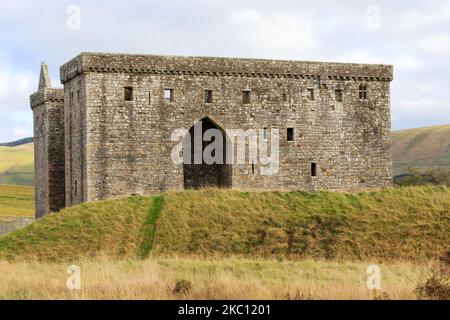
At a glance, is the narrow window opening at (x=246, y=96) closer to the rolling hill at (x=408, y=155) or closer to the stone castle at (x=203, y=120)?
the stone castle at (x=203, y=120)

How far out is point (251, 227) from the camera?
33469 mm

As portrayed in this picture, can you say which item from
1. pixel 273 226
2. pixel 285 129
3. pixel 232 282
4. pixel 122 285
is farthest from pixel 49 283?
pixel 285 129

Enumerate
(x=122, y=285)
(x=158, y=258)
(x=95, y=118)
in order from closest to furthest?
(x=122, y=285) < (x=158, y=258) < (x=95, y=118)

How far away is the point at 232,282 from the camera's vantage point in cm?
2125

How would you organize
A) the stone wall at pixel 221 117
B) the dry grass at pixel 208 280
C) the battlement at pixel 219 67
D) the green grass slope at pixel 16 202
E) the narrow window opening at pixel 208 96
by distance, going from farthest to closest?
the green grass slope at pixel 16 202
the narrow window opening at pixel 208 96
the battlement at pixel 219 67
the stone wall at pixel 221 117
the dry grass at pixel 208 280

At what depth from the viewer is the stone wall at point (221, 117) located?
43.5 m

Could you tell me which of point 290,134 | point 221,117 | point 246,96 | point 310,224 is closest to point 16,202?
point 221,117

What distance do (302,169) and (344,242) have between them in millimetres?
15027

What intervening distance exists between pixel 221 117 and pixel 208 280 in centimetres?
2400

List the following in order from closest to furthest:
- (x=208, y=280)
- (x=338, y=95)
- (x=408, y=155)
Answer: (x=208, y=280) → (x=338, y=95) → (x=408, y=155)

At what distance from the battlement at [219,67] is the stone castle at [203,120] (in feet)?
0.17

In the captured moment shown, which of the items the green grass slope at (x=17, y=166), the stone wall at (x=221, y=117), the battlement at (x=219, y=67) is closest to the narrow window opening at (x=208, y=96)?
the stone wall at (x=221, y=117)

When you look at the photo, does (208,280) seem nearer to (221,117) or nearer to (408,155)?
(221,117)
